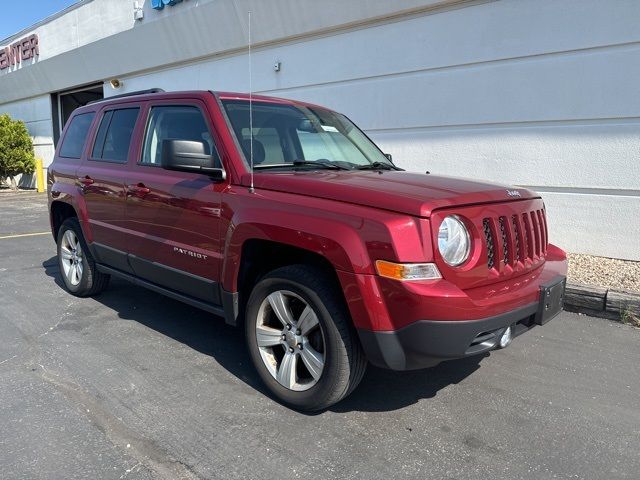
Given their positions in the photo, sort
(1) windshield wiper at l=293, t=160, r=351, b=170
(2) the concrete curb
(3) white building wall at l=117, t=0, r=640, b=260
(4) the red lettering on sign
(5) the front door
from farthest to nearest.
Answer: (4) the red lettering on sign < (3) white building wall at l=117, t=0, r=640, b=260 < (2) the concrete curb < (1) windshield wiper at l=293, t=160, r=351, b=170 < (5) the front door

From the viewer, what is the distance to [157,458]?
8.85ft

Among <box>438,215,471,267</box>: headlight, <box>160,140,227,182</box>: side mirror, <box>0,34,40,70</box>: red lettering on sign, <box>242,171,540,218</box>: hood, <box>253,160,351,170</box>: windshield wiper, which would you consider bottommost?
<box>438,215,471,267</box>: headlight

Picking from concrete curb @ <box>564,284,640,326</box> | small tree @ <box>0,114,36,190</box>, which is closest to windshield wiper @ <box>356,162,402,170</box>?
concrete curb @ <box>564,284,640,326</box>

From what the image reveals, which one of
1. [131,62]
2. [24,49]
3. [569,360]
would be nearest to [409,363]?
[569,360]

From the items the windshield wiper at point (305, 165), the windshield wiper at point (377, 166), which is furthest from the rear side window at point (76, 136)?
the windshield wiper at point (377, 166)

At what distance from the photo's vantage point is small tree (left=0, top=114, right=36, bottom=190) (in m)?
18.5

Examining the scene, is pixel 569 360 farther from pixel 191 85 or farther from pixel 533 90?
pixel 191 85

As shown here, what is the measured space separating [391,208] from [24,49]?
20.8 m

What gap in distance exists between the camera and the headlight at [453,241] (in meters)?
2.74

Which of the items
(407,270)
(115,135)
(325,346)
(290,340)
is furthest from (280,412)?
(115,135)

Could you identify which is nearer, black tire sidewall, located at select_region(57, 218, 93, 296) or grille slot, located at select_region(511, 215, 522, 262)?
grille slot, located at select_region(511, 215, 522, 262)

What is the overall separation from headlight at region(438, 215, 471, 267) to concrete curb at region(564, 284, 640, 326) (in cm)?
278

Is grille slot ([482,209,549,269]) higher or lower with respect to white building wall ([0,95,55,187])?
lower

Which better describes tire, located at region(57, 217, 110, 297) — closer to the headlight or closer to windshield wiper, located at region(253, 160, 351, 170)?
windshield wiper, located at region(253, 160, 351, 170)
